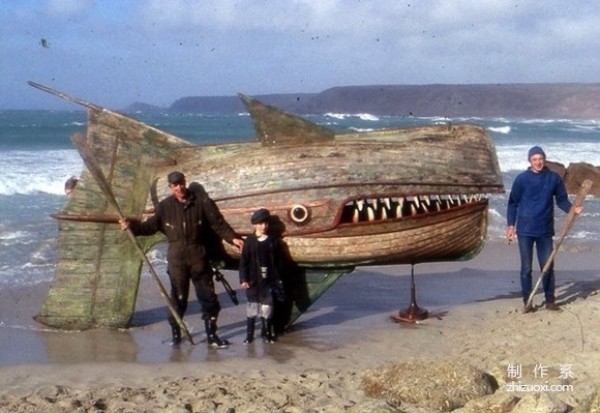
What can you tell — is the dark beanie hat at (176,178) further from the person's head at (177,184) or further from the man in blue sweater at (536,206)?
the man in blue sweater at (536,206)

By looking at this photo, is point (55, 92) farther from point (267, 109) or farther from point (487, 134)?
point (487, 134)

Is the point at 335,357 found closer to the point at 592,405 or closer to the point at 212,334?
the point at 212,334

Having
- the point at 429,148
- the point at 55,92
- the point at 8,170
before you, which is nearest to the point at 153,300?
the point at 55,92

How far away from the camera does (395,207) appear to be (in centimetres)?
817

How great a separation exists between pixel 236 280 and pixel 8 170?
1581 centimetres

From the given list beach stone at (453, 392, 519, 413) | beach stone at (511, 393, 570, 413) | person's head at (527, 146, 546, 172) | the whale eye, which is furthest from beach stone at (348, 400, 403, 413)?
person's head at (527, 146, 546, 172)

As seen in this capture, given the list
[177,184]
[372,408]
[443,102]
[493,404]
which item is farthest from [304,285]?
[443,102]

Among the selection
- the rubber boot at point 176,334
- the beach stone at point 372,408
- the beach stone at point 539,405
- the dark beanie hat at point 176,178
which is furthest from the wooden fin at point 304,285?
the beach stone at point 539,405

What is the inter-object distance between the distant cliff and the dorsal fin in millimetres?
92051

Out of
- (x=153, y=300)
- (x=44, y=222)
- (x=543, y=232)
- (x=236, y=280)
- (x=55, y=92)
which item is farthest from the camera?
(x=44, y=222)

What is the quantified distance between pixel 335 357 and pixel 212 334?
1100 millimetres

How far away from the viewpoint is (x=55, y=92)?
8.16 meters

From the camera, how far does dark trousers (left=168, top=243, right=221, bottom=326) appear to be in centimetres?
797

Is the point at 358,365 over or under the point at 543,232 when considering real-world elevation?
under
